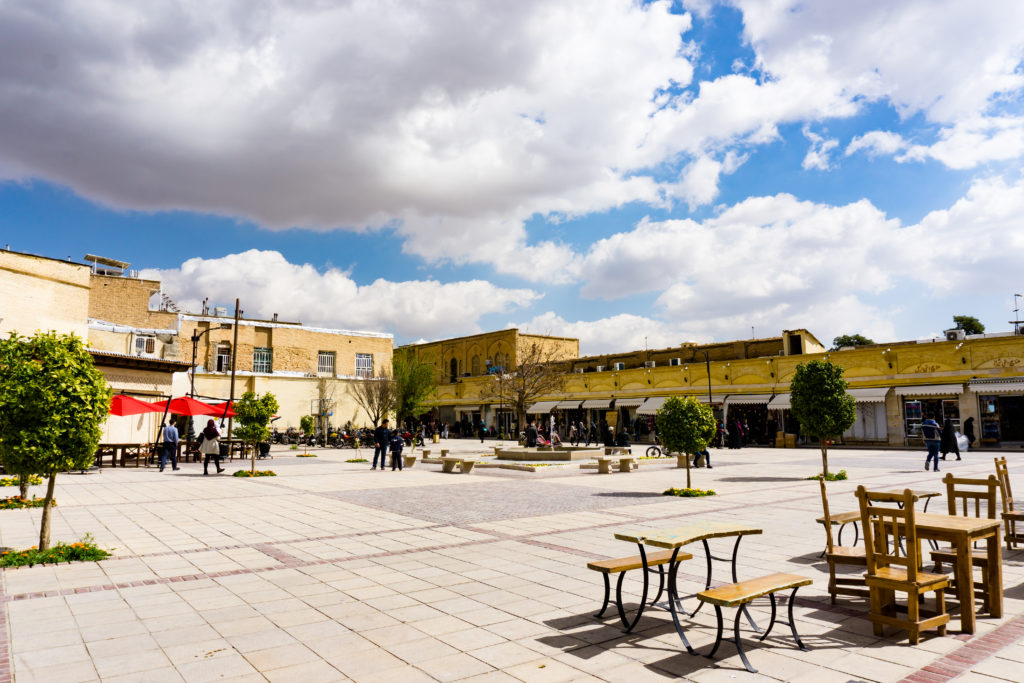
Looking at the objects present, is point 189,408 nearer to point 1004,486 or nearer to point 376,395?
point 1004,486

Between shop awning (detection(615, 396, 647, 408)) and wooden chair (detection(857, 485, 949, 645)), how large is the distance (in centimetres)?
3784

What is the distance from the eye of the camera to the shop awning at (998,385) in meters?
28.0

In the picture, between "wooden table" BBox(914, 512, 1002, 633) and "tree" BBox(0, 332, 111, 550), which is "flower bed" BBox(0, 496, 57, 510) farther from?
"wooden table" BBox(914, 512, 1002, 633)

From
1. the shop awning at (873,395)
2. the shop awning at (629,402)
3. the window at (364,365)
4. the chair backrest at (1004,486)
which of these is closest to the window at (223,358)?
the window at (364,365)

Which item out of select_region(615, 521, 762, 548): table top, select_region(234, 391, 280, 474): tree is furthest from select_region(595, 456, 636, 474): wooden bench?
select_region(615, 521, 762, 548): table top

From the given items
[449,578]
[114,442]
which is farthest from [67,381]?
[114,442]

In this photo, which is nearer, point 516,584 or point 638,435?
point 516,584

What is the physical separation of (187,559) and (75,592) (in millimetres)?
1424

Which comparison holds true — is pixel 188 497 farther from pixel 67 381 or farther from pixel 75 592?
pixel 75 592

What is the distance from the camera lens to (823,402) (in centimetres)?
1580

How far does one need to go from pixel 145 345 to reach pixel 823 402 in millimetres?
37299

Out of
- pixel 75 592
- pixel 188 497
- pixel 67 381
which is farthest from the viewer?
pixel 188 497

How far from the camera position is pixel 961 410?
29.7 metres

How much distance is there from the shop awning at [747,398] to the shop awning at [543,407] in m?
13.7
